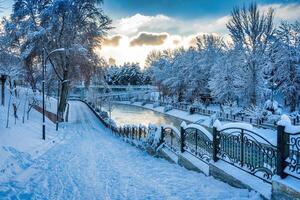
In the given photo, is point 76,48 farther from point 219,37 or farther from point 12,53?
point 219,37

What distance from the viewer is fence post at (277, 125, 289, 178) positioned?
22.7ft

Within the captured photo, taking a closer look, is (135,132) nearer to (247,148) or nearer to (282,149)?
(247,148)

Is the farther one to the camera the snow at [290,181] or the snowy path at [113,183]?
the snowy path at [113,183]

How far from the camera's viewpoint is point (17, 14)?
1300 inches

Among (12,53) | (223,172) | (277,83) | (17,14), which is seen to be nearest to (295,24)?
(277,83)

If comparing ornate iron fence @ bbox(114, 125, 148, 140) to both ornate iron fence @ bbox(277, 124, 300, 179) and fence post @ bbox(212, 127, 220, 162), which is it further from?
ornate iron fence @ bbox(277, 124, 300, 179)

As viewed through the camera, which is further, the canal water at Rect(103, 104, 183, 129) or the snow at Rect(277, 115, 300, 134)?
the canal water at Rect(103, 104, 183, 129)

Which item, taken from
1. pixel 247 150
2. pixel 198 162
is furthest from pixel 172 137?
pixel 247 150

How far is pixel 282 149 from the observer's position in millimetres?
6984

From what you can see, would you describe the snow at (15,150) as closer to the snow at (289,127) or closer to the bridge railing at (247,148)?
the bridge railing at (247,148)

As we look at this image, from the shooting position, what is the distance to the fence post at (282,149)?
6930 millimetres

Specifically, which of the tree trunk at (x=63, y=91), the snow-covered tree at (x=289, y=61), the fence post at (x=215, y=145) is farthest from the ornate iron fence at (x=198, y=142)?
the snow-covered tree at (x=289, y=61)

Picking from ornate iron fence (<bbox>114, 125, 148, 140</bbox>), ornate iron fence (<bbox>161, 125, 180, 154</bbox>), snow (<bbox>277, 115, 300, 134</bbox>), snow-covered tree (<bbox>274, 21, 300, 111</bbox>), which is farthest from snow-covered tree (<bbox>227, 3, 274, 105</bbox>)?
snow (<bbox>277, 115, 300, 134</bbox>)

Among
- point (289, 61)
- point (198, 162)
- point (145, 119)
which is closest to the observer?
point (198, 162)
